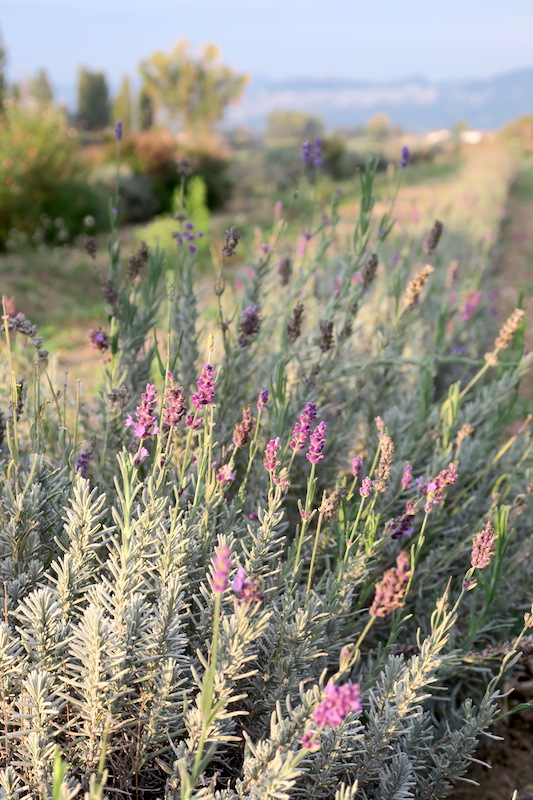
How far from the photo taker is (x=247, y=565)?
133 centimetres

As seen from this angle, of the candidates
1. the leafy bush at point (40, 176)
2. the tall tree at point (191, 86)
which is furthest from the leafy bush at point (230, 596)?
the tall tree at point (191, 86)

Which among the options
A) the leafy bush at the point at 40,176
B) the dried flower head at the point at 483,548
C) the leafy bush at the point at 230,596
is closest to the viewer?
the leafy bush at the point at 230,596

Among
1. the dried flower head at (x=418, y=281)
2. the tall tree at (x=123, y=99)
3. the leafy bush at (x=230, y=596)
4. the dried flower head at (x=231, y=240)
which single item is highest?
the tall tree at (x=123, y=99)

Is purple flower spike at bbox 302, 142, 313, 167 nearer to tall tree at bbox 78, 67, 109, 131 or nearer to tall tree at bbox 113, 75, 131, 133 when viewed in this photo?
tall tree at bbox 78, 67, 109, 131

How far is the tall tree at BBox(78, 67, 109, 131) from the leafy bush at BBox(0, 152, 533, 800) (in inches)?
1638

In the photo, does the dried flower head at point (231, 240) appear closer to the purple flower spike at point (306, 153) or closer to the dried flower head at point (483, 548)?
the purple flower spike at point (306, 153)

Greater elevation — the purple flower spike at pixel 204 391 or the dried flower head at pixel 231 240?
the dried flower head at pixel 231 240

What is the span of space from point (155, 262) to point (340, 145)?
67.2ft

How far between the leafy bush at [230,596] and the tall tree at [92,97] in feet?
137

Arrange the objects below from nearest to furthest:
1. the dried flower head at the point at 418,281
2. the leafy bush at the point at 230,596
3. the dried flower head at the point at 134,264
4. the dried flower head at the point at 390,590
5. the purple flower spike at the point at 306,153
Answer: the dried flower head at the point at 390,590, the leafy bush at the point at 230,596, the dried flower head at the point at 418,281, the dried flower head at the point at 134,264, the purple flower spike at the point at 306,153

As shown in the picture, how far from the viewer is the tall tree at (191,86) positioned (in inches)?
1516

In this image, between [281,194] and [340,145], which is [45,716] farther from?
[340,145]

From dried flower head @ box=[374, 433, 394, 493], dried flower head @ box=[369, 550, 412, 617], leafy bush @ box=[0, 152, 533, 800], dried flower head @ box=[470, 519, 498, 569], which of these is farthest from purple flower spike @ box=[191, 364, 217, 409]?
dried flower head @ box=[470, 519, 498, 569]

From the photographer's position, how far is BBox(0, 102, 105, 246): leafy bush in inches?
331
